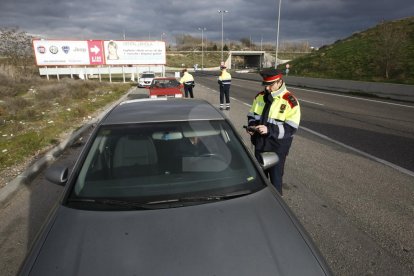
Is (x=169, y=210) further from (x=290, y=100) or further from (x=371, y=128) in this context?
(x=371, y=128)

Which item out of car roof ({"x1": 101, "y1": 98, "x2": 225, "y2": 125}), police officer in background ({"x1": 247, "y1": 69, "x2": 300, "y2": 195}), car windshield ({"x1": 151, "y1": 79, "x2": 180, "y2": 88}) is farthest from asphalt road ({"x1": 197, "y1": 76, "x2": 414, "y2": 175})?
car windshield ({"x1": 151, "y1": 79, "x2": 180, "y2": 88})

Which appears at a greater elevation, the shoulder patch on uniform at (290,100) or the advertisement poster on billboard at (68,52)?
the advertisement poster on billboard at (68,52)

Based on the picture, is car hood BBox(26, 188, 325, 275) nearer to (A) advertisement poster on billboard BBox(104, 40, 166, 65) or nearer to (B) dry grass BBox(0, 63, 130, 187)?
(B) dry grass BBox(0, 63, 130, 187)

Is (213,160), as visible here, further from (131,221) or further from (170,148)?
(131,221)

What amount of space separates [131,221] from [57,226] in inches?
18.9

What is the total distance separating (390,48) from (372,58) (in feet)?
34.1

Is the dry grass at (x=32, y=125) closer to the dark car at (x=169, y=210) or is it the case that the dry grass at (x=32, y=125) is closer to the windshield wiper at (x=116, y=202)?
the dark car at (x=169, y=210)

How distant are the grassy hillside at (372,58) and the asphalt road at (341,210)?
77.2 ft

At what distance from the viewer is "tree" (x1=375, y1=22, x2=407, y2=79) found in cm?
2725

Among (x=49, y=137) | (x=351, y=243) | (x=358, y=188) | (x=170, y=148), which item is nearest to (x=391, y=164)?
(x=358, y=188)

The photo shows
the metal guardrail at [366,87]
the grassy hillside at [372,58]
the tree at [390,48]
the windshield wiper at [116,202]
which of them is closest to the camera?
the windshield wiper at [116,202]

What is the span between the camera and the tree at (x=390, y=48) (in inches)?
1073

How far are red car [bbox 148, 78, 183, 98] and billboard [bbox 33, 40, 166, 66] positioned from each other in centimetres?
2754

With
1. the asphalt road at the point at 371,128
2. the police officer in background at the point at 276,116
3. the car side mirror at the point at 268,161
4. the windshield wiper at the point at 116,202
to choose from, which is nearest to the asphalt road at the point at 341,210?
the asphalt road at the point at 371,128
